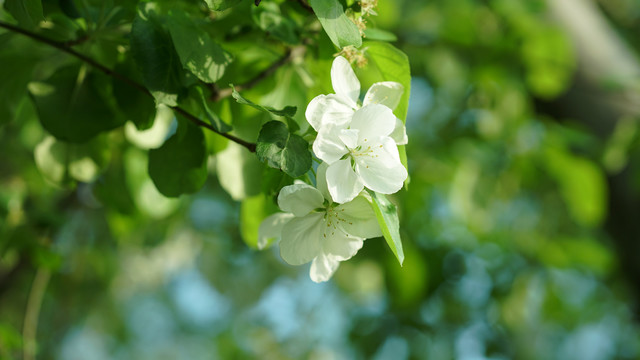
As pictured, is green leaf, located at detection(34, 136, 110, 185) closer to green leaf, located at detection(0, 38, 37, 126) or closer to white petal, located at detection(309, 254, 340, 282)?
green leaf, located at detection(0, 38, 37, 126)

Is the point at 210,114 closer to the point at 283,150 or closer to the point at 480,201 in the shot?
the point at 283,150

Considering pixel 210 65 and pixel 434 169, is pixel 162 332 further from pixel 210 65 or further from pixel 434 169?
pixel 210 65

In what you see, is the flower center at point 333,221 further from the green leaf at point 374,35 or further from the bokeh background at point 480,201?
the bokeh background at point 480,201

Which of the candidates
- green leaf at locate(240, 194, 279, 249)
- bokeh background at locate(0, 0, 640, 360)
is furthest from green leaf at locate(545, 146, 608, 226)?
green leaf at locate(240, 194, 279, 249)

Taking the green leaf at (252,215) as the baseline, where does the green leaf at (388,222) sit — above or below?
above

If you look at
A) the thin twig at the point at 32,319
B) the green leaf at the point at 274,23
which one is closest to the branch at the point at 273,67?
the green leaf at the point at 274,23

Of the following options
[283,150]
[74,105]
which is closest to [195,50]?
[283,150]
